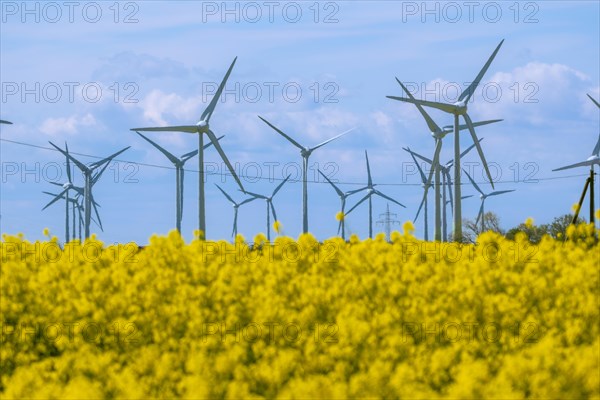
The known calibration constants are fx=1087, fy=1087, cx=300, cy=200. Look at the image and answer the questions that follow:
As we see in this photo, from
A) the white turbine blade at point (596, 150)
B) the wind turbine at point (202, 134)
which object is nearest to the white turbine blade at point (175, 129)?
the wind turbine at point (202, 134)

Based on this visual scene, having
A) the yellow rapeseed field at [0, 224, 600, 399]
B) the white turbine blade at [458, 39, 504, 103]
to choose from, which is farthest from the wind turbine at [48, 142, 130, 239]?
the yellow rapeseed field at [0, 224, 600, 399]

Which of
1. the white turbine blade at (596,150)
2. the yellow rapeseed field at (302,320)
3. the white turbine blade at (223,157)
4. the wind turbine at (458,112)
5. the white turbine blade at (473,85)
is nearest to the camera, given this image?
the yellow rapeseed field at (302,320)

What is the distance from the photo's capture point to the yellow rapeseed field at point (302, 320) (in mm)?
9727

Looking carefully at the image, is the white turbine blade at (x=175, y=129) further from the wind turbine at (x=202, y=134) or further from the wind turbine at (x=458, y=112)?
the wind turbine at (x=458, y=112)

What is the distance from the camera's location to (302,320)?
1243cm

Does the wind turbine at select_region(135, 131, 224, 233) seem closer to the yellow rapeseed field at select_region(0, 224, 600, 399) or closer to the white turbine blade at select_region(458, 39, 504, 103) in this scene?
the white turbine blade at select_region(458, 39, 504, 103)

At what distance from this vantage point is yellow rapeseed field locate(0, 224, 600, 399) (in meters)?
9.73

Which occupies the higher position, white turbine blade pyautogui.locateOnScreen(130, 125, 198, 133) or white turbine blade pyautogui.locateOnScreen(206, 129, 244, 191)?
white turbine blade pyautogui.locateOnScreen(130, 125, 198, 133)

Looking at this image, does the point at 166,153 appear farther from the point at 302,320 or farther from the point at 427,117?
the point at 302,320

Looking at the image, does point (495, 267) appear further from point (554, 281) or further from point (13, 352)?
point (13, 352)

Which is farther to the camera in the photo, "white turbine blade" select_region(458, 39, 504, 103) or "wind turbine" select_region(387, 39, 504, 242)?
"white turbine blade" select_region(458, 39, 504, 103)

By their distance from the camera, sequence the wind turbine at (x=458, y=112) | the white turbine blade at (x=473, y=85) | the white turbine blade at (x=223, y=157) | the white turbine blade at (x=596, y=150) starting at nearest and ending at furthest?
the wind turbine at (x=458, y=112) < the white turbine blade at (x=223, y=157) < the white turbine blade at (x=473, y=85) < the white turbine blade at (x=596, y=150)

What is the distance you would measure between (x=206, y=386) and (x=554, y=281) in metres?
6.45

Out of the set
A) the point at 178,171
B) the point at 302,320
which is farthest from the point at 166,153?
the point at 302,320
